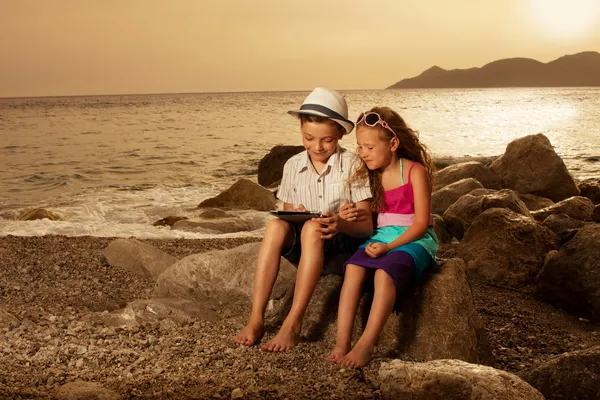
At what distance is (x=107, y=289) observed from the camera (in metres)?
5.48

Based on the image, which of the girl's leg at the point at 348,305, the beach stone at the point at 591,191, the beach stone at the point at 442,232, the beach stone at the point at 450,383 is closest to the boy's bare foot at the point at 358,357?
the girl's leg at the point at 348,305

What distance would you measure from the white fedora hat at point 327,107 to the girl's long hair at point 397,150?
0.13 meters

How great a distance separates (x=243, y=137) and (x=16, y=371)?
26.6 metres

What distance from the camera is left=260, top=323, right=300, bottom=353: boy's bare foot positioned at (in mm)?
3951

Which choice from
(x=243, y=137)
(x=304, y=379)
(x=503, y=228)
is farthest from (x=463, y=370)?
(x=243, y=137)

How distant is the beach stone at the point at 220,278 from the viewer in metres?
4.85

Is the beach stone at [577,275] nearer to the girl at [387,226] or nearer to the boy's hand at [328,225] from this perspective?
the girl at [387,226]

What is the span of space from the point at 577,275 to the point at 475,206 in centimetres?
248

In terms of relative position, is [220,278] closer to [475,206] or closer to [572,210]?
[475,206]

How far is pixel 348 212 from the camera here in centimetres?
402

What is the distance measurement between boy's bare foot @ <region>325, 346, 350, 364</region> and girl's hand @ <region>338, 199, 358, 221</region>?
80 cm

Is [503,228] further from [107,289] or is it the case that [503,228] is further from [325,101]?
[107,289]

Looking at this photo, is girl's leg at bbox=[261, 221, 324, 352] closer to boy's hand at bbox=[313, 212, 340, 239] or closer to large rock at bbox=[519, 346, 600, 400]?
boy's hand at bbox=[313, 212, 340, 239]

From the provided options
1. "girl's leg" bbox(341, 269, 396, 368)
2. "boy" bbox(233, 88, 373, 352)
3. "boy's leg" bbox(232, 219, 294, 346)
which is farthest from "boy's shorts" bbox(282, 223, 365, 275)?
"girl's leg" bbox(341, 269, 396, 368)
